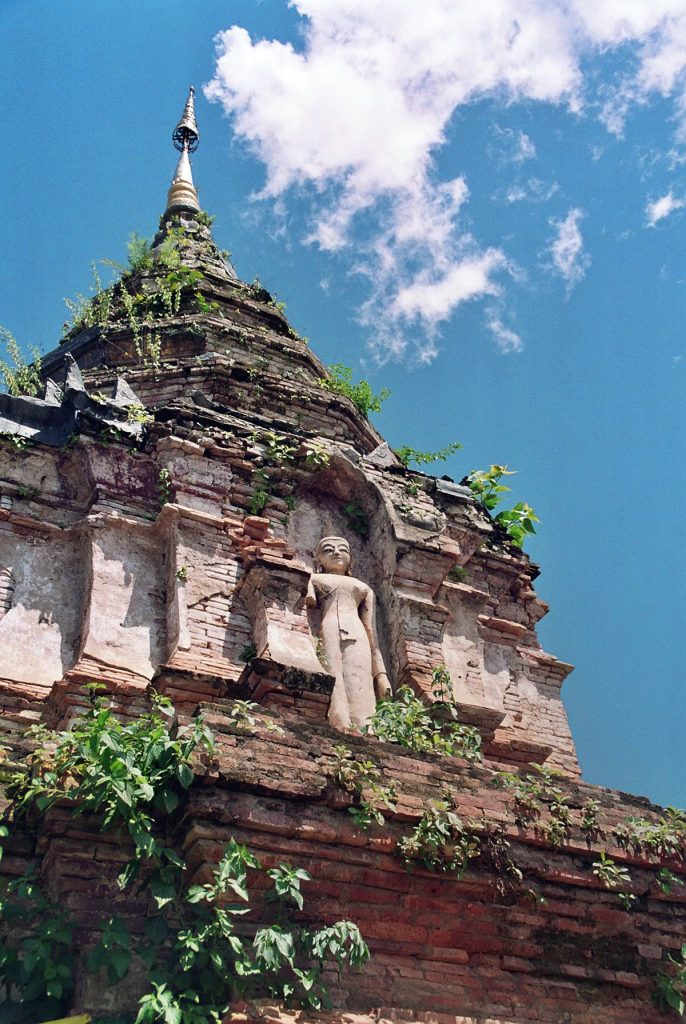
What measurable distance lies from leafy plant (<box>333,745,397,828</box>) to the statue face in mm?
3276

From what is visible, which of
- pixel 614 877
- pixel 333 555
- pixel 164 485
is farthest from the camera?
pixel 333 555

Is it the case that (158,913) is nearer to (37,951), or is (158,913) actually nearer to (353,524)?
(37,951)

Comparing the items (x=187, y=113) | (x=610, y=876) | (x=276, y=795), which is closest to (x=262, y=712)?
(x=276, y=795)

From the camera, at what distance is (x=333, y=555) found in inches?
353

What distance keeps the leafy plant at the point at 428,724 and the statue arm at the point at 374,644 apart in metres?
0.14

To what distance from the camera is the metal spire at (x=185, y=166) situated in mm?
17672

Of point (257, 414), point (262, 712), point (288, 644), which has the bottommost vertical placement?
point (262, 712)

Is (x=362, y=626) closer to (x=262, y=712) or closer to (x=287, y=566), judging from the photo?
(x=287, y=566)

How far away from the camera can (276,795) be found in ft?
17.4

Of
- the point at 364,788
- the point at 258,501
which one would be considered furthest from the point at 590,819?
the point at 258,501

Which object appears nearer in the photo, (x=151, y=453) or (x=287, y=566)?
(x=287, y=566)

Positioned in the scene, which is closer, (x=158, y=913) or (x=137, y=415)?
(x=158, y=913)

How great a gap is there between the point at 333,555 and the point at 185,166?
40.3 feet

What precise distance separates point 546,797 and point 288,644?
2.38 m
